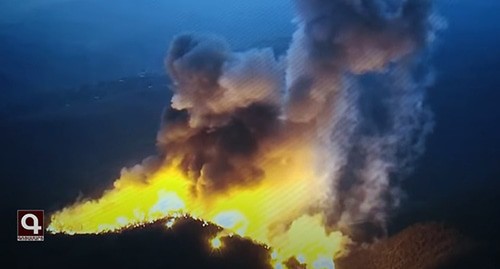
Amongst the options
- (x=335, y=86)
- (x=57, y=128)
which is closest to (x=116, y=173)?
(x=57, y=128)

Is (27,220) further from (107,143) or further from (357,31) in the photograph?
(357,31)

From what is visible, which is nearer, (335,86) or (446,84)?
(335,86)

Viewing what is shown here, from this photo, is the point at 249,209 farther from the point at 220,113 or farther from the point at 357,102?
the point at 357,102

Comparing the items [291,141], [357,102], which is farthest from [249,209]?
[357,102]

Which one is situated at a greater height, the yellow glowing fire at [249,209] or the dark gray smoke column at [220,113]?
the dark gray smoke column at [220,113]
